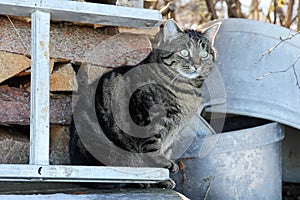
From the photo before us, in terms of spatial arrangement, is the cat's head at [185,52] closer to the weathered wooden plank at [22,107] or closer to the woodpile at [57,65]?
the woodpile at [57,65]

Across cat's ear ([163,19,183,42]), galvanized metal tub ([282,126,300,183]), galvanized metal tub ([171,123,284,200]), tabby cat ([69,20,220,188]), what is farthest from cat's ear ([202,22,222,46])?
galvanized metal tub ([282,126,300,183])

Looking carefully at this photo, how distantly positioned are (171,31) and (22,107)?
34.6 inches

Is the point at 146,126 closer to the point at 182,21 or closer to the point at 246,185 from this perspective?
the point at 246,185

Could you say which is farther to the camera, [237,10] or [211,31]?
[237,10]

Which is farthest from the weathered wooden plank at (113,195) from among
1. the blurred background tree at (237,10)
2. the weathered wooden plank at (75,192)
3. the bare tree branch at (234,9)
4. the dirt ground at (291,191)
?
the bare tree branch at (234,9)

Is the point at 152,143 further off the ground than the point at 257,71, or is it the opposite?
the point at 257,71

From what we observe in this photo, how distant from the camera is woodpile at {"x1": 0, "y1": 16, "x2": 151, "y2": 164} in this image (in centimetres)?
301

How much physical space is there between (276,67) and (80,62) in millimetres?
1128

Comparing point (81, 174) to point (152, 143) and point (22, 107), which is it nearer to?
point (152, 143)

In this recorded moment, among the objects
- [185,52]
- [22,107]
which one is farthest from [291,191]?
[22,107]

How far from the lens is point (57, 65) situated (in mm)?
3180

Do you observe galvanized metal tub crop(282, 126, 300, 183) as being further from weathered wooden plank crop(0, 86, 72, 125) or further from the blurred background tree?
weathered wooden plank crop(0, 86, 72, 125)

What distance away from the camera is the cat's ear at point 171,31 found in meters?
3.12

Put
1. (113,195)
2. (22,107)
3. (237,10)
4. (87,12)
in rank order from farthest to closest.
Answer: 1. (237,10)
2. (22,107)
3. (87,12)
4. (113,195)
